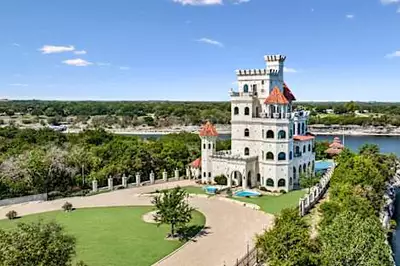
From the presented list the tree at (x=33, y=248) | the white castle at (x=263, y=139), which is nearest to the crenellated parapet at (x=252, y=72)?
the white castle at (x=263, y=139)

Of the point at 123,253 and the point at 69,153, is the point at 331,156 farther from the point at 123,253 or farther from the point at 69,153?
the point at 123,253

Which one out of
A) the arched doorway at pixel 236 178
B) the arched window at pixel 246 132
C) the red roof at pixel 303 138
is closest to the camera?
the arched doorway at pixel 236 178

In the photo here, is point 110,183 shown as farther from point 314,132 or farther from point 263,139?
point 314,132

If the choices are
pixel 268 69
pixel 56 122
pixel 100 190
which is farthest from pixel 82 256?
pixel 56 122

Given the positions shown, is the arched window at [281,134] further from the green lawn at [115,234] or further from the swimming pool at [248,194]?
the green lawn at [115,234]

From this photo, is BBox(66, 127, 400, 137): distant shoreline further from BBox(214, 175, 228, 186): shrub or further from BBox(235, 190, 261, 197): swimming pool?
BBox(235, 190, 261, 197): swimming pool

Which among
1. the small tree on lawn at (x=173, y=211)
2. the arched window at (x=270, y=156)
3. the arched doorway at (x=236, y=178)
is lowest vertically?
the arched doorway at (x=236, y=178)

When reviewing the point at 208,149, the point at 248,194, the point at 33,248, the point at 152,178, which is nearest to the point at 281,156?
the point at 248,194
